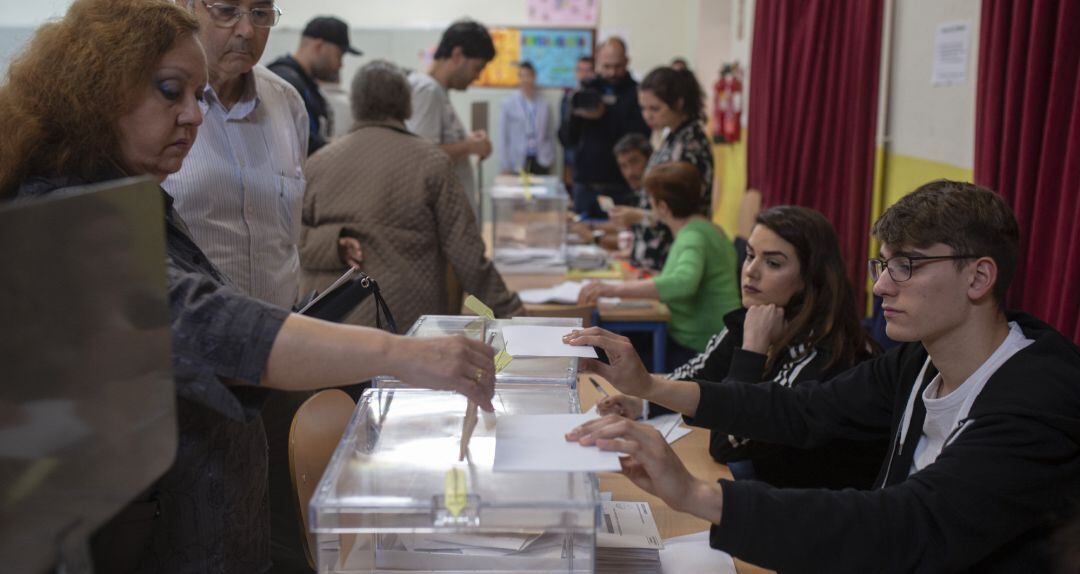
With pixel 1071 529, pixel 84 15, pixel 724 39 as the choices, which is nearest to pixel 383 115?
pixel 84 15

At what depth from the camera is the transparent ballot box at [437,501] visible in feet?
3.40

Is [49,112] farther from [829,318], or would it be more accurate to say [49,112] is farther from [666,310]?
[666,310]

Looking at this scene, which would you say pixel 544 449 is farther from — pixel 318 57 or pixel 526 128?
pixel 526 128

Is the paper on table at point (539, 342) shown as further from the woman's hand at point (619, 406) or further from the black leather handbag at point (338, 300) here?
the black leather handbag at point (338, 300)

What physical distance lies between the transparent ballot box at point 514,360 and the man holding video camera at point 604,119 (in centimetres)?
511

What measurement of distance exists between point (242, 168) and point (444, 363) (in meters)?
1.20

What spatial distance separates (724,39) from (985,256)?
740 cm

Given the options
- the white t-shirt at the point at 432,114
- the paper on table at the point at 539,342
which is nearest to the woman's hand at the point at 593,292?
the white t-shirt at the point at 432,114

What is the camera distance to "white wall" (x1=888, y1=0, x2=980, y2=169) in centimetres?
315

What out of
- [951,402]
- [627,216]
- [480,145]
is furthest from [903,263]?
[627,216]

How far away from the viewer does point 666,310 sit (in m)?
3.45

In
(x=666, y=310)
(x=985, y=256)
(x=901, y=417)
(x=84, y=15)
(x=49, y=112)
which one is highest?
(x=84, y=15)

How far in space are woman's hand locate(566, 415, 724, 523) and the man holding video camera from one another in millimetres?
5641

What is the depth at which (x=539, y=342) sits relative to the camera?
159cm
